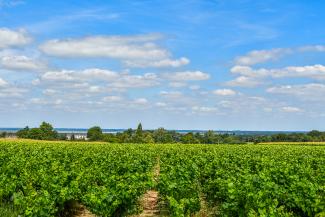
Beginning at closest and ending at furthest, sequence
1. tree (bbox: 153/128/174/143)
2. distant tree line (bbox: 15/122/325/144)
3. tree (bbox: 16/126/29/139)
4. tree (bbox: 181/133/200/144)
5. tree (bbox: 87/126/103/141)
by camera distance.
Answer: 1. tree (bbox: 181/133/200/144)
2. distant tree line (bbox: 15/122/325/144)
3. tree (bbox: 87/126/103/141)
4. tree (bbox: 16/126/29/139)
5. tree (bbox: 153/128/174/143)

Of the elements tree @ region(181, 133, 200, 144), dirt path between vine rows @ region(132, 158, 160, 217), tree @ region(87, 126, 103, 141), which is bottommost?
dirt path between vine rows @ region(132, 158, 160, 217)

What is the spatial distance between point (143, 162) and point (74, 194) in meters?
10.4

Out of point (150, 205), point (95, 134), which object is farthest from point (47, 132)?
point (150, 205)

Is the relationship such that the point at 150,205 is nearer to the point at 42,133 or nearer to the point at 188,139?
the point at 188,139

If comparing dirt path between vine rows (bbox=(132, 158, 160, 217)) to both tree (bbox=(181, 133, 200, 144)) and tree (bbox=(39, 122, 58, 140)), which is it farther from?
tree (bbox=(39, 122, 58, 140))

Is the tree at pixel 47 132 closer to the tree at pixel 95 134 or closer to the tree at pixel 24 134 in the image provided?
the tree at pixel 24 134

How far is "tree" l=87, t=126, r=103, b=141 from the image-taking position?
10319cm

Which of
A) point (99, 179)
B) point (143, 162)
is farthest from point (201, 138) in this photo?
point (99, 179)

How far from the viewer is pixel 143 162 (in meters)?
22.1

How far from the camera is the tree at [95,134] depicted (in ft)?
339

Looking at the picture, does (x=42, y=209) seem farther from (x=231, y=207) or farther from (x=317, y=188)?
(x=317, y=188)

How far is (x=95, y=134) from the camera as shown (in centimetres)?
10650

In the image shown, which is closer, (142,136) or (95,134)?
(142,136)

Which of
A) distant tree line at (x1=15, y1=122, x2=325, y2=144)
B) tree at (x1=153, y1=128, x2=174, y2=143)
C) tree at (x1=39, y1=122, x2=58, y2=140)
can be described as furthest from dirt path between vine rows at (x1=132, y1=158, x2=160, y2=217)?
tree at (x1=153, y1=128, x2=174, y2=143)
